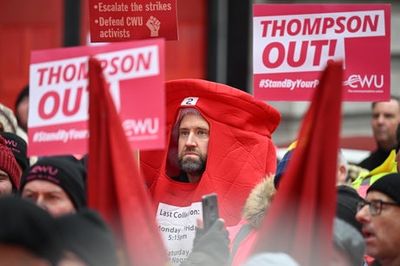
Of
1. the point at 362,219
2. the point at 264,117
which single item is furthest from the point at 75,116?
the point at 264,117

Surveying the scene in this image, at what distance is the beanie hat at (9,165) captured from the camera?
6133 millimetres

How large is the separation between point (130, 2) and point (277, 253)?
236 cm

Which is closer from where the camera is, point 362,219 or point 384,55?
point 362,219

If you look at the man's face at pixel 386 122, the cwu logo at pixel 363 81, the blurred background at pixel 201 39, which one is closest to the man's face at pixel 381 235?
the cwu logo at pixel 363 81

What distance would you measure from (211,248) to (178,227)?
4.47 ft

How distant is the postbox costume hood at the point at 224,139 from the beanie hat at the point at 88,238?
285 cm

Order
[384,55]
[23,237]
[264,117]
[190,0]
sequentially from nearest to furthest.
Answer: [23,237] < [384,55] < [264,117] < [190,0]

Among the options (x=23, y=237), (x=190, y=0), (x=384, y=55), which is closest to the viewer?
(x=23, y=237)

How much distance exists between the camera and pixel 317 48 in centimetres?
630

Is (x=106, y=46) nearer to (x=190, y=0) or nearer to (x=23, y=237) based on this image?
(x=23, y=237)

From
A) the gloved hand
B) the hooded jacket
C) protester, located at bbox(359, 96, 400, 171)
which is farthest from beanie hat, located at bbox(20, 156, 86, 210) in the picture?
protester, located at bbox(359, 96, 400, 171)

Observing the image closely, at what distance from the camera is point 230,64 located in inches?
522

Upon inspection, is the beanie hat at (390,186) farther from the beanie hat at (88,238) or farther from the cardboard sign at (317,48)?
the beanie hat at (88,238)

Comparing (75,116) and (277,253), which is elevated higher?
(75,116)
